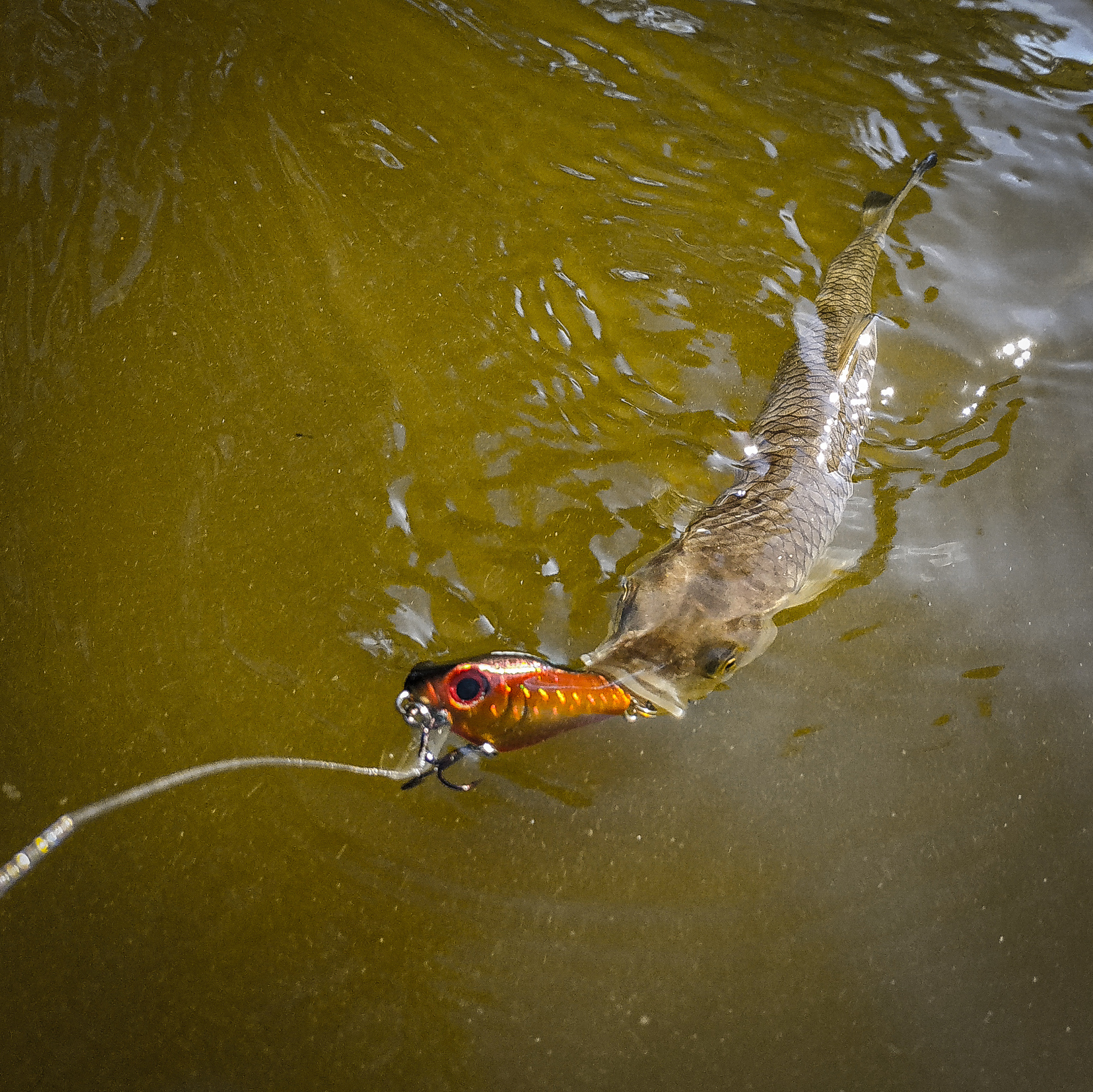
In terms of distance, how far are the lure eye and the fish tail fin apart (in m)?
3.13

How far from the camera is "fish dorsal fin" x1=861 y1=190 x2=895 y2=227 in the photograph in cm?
400

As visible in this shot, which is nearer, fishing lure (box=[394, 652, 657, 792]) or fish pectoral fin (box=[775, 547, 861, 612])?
fishing lure (box=[394, 652, 657, 792])

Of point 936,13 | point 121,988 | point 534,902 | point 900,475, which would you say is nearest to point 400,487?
point 534,902

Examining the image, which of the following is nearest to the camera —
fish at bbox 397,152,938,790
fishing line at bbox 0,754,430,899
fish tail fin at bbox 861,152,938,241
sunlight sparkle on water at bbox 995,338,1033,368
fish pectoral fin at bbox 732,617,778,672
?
fish at bbox 397,152,938,790

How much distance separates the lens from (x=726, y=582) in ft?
8.46

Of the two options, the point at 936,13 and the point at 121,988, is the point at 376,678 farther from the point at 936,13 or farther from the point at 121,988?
the point at 936,13

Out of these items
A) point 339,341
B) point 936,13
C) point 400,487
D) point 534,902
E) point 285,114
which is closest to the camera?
point 534,902

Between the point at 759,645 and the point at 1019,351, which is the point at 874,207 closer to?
the point at 1019,351

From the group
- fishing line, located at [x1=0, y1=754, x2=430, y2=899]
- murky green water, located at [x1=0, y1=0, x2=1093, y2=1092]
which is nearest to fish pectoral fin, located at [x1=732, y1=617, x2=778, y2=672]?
murky green water, located at [x1=0, y1=0, x2=1093, y2=1092]

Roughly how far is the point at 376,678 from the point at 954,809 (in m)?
1.94

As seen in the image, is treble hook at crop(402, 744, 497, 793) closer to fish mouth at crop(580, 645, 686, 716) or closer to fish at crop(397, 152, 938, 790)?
fish at crop(397, 152, 938, 790)

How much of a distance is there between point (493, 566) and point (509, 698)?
838 mm

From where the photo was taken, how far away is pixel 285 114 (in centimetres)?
387

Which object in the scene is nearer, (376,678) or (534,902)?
(534,902)
